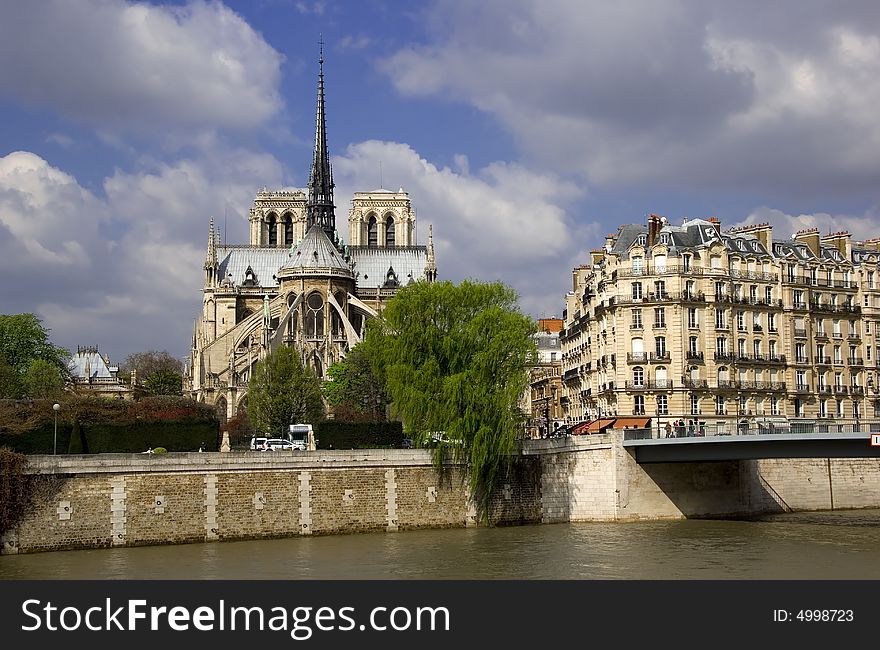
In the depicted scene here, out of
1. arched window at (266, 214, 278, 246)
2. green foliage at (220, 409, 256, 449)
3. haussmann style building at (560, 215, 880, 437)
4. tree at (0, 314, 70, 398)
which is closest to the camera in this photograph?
haussmann style building at (560, 215, 880, 437)

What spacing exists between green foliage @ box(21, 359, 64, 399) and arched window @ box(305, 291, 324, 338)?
23.3 metres

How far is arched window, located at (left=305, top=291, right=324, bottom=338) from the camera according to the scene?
4124 inches

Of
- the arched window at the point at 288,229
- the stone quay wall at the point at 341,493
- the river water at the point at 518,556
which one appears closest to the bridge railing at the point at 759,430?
the stone quay wall at the point at 341,493

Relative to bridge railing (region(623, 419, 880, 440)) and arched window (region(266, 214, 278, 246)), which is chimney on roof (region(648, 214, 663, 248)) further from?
arched window (region(266, 214, 278, 246))

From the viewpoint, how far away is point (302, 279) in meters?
108

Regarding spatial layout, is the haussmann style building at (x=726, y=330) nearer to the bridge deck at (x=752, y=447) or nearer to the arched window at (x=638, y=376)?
the arched window at (x=638, y=376)

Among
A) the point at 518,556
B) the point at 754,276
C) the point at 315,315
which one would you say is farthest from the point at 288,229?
the point at 518,556

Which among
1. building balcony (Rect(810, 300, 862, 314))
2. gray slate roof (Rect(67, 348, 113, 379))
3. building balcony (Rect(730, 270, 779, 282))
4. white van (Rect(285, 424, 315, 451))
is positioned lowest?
white van (Rect(285, 424, 315, 451))

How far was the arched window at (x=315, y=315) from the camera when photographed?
4124 inches

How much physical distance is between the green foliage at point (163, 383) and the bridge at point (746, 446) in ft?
230

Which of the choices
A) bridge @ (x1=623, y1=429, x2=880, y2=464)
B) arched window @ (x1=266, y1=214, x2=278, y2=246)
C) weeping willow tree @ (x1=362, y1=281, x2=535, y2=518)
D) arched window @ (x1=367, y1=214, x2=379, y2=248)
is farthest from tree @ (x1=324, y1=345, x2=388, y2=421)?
arched window @ (x1=266, y1=214, x2=278, y2=246)
